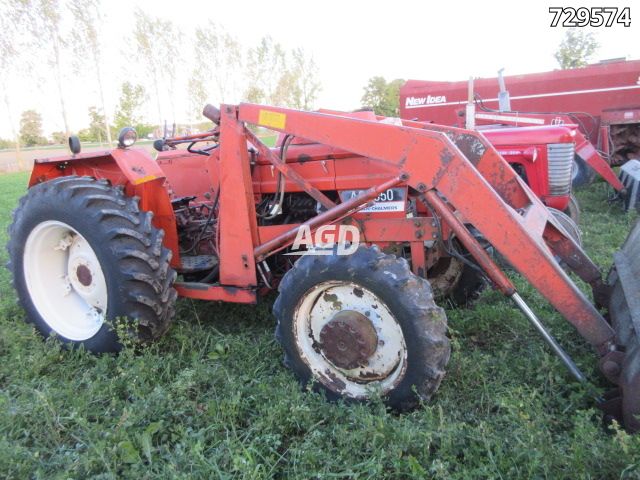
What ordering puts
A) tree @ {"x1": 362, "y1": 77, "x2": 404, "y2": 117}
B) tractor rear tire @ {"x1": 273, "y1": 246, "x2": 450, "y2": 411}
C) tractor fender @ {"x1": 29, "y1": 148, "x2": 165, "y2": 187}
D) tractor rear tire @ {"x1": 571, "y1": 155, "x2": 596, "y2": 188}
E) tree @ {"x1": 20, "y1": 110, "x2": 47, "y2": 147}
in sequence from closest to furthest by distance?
tractor rear tire @ {"x1": 273, "y1": 246, "x2": 450, "y2": 411}, tractor fender @ {"x1": 29, "y1": 148, "x2": 165, "y2": 187}, tractor rear tire @ {"x1": 571, "y1": 155, "x2": 596, "y2": 188}, tree @ {"x1": 362, "y1": 77, "x2": 404, "y2": 117}, tree @ {"x1": 20, "y1": 110, "x2": 47, "y2": 147}

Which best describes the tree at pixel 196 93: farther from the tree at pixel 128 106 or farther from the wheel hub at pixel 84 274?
the wheel hub at pixel 84 274

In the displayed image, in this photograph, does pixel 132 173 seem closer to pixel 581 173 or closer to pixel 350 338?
pixel 350 338

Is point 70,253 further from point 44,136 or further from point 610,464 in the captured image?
point 44,136

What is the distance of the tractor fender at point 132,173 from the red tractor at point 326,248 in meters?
0.01

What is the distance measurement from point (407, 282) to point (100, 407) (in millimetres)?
1796

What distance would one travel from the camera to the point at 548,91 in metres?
10.2

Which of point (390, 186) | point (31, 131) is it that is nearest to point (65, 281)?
point (390, 186)

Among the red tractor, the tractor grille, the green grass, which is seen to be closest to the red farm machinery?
the tractor grille

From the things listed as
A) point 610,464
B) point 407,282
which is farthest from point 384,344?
point 610,464

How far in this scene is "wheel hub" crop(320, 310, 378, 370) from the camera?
99.8 inches

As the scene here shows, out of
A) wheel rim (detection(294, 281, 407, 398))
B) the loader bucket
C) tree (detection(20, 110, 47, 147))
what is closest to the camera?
the loader bucket

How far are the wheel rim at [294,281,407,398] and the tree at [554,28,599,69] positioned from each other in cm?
2191

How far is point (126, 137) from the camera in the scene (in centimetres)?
339

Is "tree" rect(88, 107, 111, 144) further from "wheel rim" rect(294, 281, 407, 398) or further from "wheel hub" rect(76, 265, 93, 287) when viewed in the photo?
"wheel rim" rect(294, 281, 407, 398)
